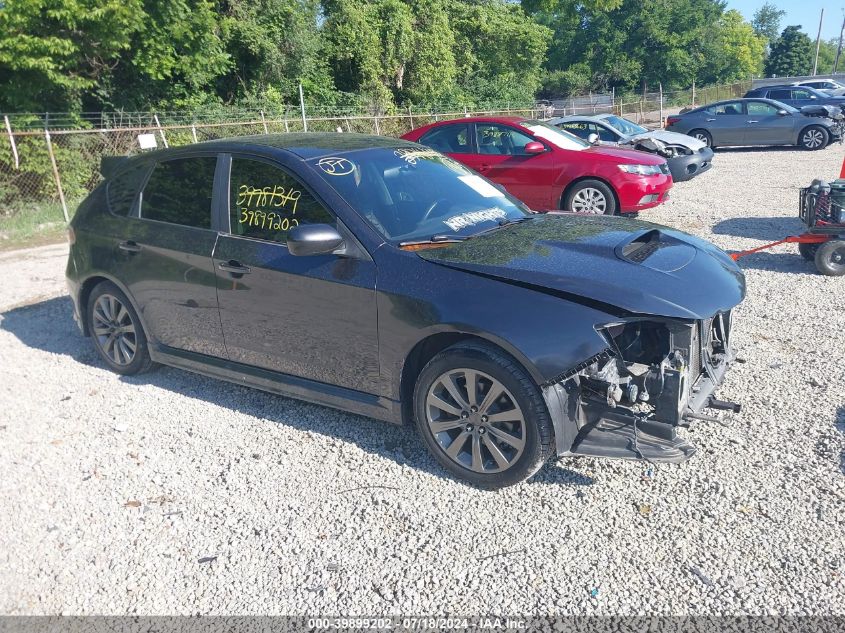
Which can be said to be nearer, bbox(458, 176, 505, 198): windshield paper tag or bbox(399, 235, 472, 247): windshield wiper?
bbox(399, 235, 472, 247): windshield wiper

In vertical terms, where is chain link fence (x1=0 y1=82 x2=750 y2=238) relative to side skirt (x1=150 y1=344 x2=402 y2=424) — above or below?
above

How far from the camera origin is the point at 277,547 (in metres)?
3.41

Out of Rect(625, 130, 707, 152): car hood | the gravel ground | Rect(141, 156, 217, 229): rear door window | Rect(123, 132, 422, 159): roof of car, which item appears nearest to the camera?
the gravel ground

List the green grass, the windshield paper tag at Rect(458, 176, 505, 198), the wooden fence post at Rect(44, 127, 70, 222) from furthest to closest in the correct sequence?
the wooden fence post at Rect(44, 127, 70, 222) < the green grass < the windshield paper tag at Rect(458, 176, 505, 198)

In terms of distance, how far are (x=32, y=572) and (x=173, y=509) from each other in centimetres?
70

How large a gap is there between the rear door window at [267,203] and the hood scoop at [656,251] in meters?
1.69

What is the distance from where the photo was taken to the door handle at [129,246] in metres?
5.10

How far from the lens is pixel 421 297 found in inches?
146

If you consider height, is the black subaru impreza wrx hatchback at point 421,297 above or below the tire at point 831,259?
above

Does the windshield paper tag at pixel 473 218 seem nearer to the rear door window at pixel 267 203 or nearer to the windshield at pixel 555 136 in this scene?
the rear door window at pixel 267 203

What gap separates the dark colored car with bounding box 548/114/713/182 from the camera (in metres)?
14.2

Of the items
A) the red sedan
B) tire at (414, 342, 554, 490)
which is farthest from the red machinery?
tire at (414, 342, 554, 490)

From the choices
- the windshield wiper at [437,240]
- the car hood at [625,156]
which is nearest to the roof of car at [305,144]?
the windshield wiper at [437,240]

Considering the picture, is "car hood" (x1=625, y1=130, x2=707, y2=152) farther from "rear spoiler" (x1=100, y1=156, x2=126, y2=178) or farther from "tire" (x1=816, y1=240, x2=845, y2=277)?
"rear spoiler" (x1=100, y1=156, x2=126, y2=178)
